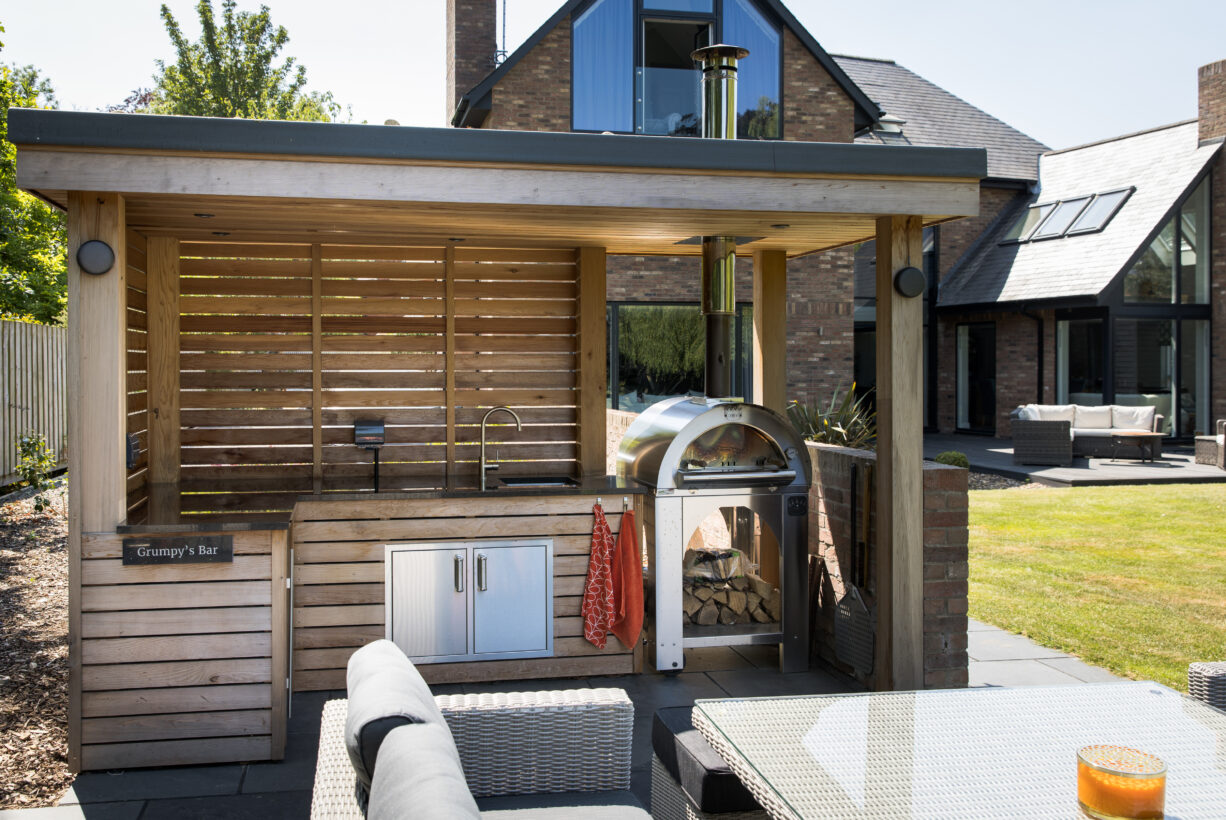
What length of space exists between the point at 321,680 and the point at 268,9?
1694 centimetres

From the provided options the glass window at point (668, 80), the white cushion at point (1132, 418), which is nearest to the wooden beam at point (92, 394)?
the glass window at point (668, 80)

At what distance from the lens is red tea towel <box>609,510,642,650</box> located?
5.36m

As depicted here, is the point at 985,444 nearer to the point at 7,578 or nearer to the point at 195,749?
the point at 7,578

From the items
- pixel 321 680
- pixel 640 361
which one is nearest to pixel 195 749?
pixel 321 680

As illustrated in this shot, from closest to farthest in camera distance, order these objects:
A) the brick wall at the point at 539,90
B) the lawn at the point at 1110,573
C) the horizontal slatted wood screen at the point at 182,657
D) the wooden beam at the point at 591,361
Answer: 1. the horizontal slatted wood screen at the point at 182,657
2. the lawn at the point at 1110,573
3. the wooden beam at the point at 591,361
4. the brick wall at the point at 539,90

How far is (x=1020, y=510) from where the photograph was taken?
11039 mm

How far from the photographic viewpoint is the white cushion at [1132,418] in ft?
50.5

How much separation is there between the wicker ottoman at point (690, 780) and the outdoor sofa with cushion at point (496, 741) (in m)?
0.12

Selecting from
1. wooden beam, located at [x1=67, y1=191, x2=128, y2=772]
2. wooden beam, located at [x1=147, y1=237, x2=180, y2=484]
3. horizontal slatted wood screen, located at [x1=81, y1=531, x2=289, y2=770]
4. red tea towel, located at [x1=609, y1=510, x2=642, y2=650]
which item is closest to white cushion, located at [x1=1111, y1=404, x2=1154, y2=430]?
red tea towel, located at [x1=609, y1=510, x2=642, y2=650]

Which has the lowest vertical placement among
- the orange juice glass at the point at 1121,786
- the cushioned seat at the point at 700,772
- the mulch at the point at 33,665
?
the mulch at the point at 33,665

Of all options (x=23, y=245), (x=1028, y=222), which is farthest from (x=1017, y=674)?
(x=1028, y=222)

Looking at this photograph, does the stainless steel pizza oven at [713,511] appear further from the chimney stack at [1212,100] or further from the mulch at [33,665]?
the chimney stack at [1212,100]

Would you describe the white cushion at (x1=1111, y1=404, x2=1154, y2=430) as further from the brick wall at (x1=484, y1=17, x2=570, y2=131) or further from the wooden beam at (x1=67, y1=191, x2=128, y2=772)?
the wooden beam at (x1=67, y1=191, x2=128, y2=772)

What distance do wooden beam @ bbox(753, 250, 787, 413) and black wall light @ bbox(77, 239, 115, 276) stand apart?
160 inches
